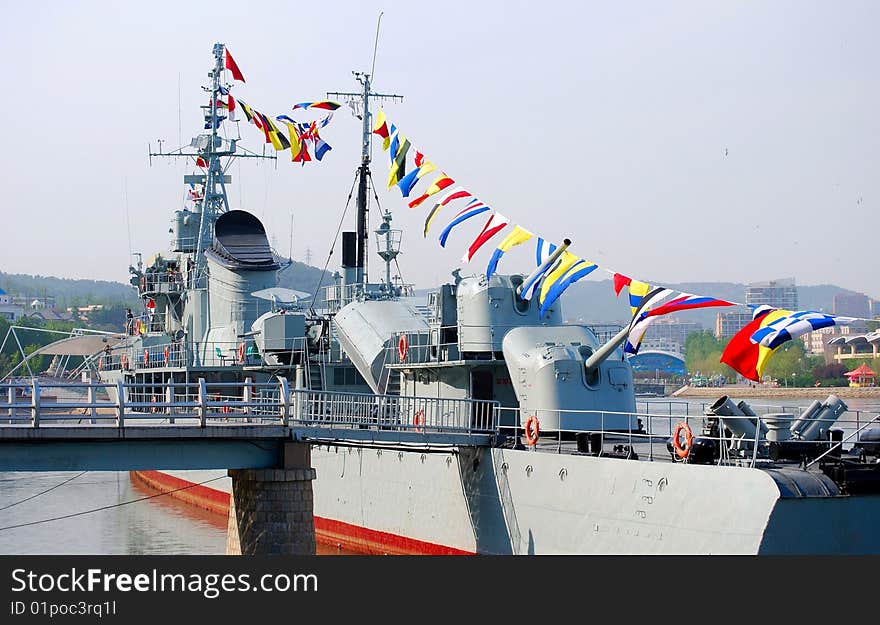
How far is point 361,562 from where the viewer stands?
60.3 ft

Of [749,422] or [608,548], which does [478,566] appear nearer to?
[608,548]

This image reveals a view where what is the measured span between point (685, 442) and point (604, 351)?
4672 millimetres

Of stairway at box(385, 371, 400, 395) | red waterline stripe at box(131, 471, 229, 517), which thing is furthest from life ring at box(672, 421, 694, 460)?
red waterline stripe at box(131, 471, 229, 517)

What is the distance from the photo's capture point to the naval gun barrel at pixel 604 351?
2637 centimetres

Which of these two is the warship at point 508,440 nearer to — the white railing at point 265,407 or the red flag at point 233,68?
the white railing at point 265,407

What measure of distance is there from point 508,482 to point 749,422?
17.9 ft

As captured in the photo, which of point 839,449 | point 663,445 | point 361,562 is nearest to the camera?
point 361,562

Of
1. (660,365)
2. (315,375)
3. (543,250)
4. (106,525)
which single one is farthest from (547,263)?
(660,365)

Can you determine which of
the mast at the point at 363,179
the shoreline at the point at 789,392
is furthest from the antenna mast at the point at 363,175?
the shoreline at the point at 789,392

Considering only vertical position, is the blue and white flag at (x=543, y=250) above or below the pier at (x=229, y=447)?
above

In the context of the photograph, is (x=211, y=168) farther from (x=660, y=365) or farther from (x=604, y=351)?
(x=660, y=365)

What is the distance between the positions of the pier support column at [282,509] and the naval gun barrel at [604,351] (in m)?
6.95

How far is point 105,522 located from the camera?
47906 mm

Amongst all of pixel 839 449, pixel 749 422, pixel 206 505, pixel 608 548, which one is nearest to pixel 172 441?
pixel 608 548
